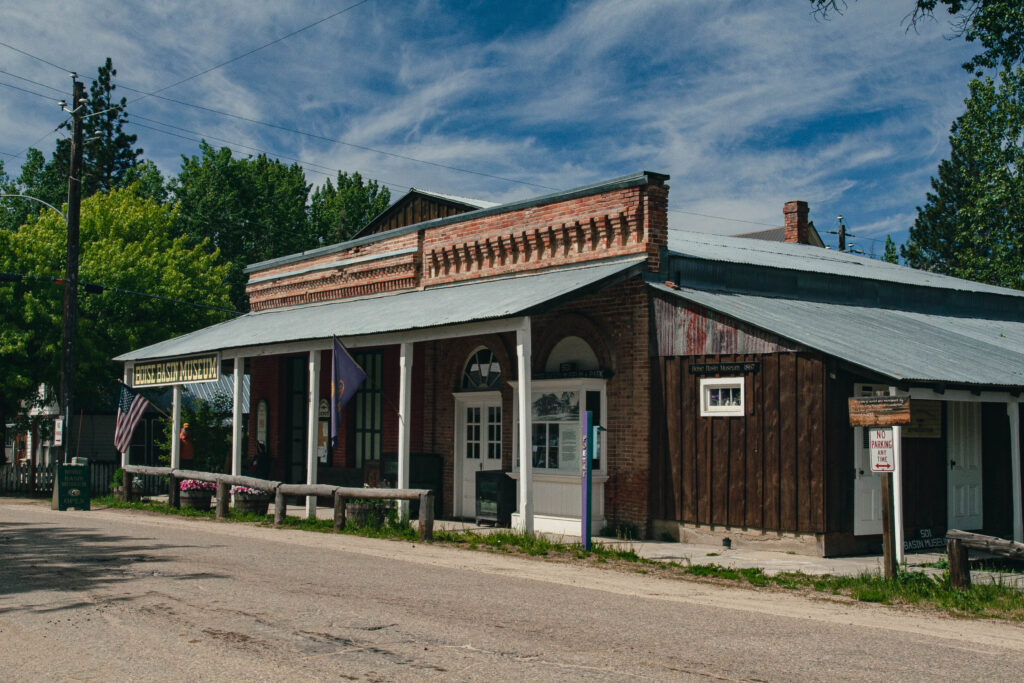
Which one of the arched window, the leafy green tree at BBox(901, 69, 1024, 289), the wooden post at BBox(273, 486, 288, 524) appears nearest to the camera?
the wooden post at BBox(273, 486, 288, 524)

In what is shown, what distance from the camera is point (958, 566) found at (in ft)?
35.5

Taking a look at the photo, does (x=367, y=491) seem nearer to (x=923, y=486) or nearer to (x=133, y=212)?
(x=923, y=486)

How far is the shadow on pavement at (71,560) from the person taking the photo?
35.7 ft

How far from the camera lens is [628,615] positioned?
941cm

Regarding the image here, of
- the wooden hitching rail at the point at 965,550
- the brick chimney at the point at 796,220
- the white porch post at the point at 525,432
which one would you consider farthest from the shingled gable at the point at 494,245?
the brick chimney at the point at 796,220

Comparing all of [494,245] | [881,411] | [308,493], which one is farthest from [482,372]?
[881,411]

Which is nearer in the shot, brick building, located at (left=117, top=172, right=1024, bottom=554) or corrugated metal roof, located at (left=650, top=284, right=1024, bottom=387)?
corrugated metal roof, located at (left=650, top=284, right=1024, bottom=387)

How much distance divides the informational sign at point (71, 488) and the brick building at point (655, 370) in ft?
11.6

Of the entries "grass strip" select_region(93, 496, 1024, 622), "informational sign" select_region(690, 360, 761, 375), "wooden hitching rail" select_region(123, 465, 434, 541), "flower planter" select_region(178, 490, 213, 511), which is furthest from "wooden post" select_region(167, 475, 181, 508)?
"informational sign" select_region(690, 360, 761, 375)

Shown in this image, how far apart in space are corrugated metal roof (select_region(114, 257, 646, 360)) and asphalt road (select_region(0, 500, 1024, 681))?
14.9ft

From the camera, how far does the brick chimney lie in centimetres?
3088

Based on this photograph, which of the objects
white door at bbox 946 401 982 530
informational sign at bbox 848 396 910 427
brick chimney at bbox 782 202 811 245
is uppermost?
brick chimney at bbox 782 202 811 245

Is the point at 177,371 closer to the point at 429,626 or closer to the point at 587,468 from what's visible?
the point at 587,468

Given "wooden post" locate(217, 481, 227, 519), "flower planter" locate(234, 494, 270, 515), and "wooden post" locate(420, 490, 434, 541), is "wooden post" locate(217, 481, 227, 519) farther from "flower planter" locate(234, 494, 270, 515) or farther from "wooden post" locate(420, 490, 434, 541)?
"wooden post" locate(420, 490, 434, 541)
